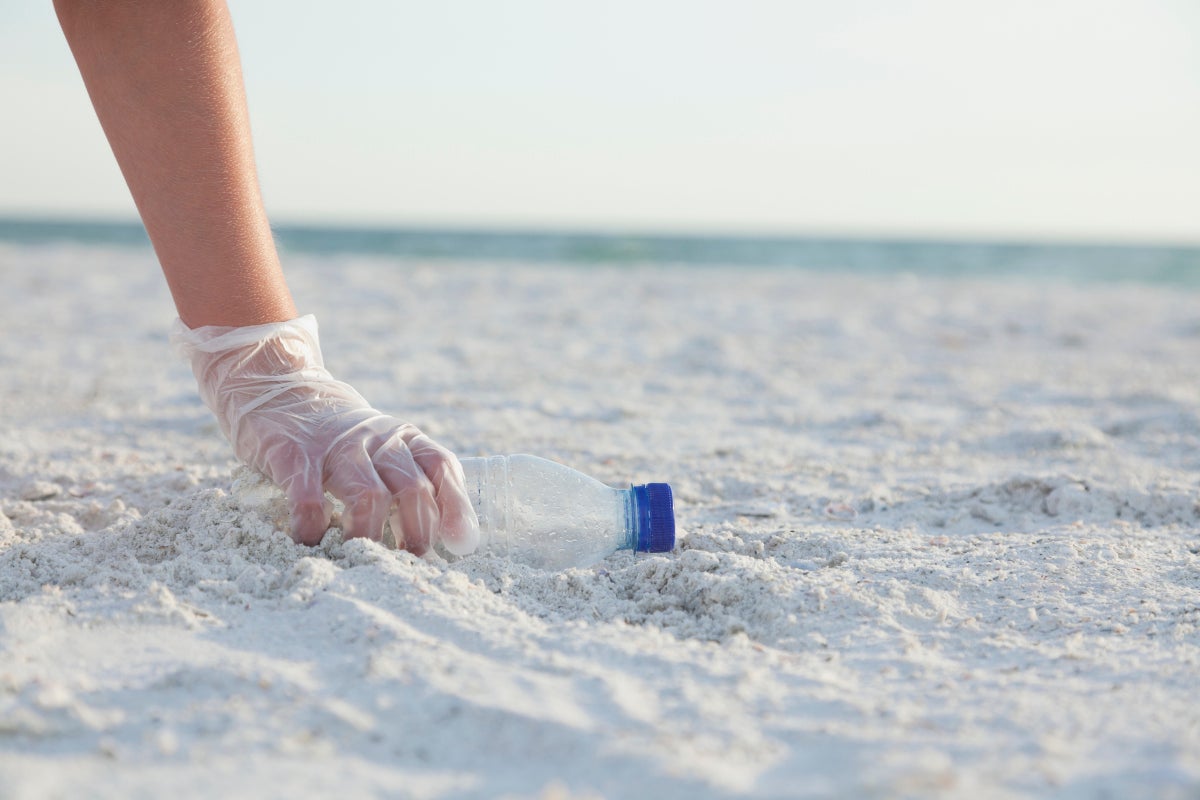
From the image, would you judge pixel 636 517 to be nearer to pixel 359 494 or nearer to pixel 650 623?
pixel 650 623

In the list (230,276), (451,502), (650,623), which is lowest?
(650,623)

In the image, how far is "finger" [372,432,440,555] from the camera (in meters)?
1.37

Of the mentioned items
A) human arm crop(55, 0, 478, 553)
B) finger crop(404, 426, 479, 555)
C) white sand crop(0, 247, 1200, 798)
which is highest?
human arm crop(55, 0, 478, 553)

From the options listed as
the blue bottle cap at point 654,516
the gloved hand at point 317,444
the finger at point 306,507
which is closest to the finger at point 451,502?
the gloved hand at point 317,444

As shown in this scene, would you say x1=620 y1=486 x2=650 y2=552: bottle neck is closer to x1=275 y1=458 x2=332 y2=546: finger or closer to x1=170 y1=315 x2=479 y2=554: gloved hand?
x1=170 y1=315 x2=479 y2=554: gloved hand

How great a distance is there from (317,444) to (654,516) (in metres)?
0.54

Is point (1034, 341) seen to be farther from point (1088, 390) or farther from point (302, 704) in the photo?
point (302, 704)

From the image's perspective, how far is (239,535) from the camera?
1.36m

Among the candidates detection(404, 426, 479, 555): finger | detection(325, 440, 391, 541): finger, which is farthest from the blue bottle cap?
detection(325, 440, 391, 541): finger

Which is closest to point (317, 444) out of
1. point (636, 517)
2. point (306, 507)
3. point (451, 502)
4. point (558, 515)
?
point (306, 507)

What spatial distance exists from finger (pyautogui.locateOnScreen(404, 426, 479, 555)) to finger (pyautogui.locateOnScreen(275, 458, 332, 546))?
6.2 inches

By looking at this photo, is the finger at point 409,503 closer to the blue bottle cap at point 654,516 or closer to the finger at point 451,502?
the finger at point 451,502

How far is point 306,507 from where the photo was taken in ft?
4.39

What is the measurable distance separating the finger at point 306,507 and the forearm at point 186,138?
286 mm
